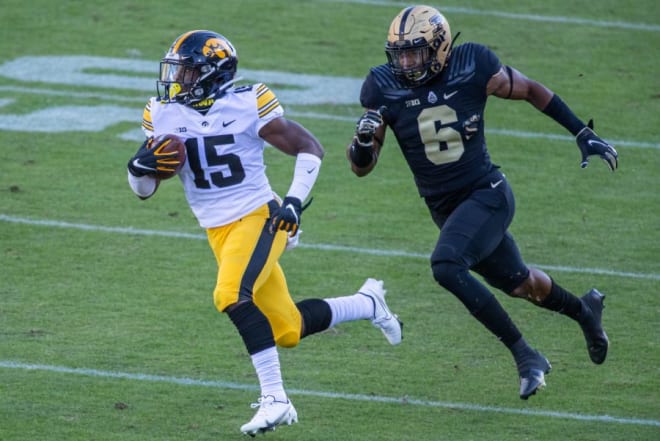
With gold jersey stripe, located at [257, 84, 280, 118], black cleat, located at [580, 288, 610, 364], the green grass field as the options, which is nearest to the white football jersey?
gold jersey stripe, located at [257, 84, 280, 118]

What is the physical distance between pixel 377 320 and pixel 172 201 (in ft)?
9.43

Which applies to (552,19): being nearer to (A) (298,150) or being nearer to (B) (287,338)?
(A) (298,150)

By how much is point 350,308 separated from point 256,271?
0.73 metres

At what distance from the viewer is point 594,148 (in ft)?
17.8

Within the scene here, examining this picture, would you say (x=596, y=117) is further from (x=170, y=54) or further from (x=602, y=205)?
(x=170, y=54)

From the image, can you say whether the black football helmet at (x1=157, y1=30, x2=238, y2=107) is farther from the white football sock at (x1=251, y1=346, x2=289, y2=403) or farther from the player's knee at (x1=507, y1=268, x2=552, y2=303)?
the player's knee at (x1=507, y1=268, x2=552, y2=303)

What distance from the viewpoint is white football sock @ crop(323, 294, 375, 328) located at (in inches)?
221

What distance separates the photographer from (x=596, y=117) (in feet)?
32.0

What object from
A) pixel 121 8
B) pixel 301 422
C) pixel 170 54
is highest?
pixel 170 54

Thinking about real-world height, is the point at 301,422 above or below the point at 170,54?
below

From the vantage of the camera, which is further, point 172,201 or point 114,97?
point 114,97

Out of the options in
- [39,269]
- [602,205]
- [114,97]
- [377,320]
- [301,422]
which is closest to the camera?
[301,422]

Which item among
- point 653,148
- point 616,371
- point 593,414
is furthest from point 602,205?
point 593,414

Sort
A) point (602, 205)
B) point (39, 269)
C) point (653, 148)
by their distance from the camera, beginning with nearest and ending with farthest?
point (39, 269)
point (602, 205)
point (653, 148)
